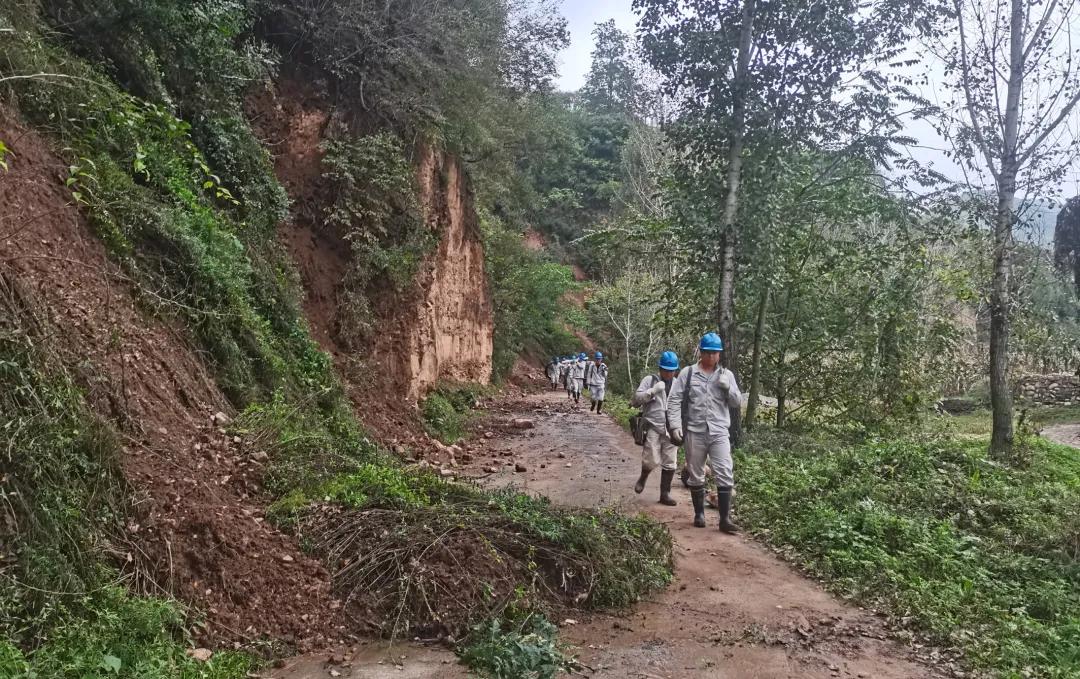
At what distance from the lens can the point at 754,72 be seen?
39.1 feet

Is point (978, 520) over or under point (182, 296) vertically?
under

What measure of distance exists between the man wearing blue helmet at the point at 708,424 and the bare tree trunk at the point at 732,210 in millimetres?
4671

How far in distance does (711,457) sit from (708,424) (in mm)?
344

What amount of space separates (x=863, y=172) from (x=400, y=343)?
9036 millimetres

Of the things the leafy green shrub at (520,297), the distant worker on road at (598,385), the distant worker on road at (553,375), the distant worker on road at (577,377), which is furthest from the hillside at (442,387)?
the distant worker on road at (553,375)

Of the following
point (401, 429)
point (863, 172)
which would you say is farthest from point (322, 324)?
point (863, 172)

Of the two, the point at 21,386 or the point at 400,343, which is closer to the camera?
the point at 21,386

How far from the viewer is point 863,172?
41.9 ft

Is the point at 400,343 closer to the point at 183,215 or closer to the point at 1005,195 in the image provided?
the point at 183,215

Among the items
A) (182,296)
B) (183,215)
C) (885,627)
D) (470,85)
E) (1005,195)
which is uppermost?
(470,85)

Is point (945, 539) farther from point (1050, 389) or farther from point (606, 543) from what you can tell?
point (1050, 389)

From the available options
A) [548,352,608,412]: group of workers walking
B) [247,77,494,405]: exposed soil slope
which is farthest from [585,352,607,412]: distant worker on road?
[247,77,494,405]: exposed soil slope

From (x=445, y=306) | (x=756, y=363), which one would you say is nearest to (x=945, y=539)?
(x=756, y=363)

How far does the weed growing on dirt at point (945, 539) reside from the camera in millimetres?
4707
